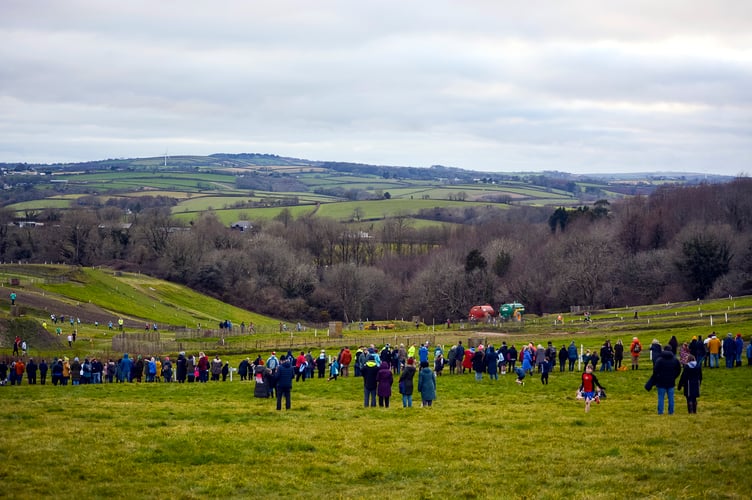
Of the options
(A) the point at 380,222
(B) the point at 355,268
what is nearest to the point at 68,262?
(B) the point at 355,268

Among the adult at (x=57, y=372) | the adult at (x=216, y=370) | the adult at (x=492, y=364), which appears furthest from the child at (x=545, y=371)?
the adult at (x=57, y=372)

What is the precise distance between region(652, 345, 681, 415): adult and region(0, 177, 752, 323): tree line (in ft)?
225

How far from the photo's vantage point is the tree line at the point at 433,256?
102000 millimetres

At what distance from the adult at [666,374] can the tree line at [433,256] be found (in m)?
68.4

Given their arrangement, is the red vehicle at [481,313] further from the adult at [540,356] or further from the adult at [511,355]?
the adult at [540,356]

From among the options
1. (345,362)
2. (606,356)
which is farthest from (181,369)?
(606,356)

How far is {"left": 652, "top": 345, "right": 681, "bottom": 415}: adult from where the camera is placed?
21.7 m

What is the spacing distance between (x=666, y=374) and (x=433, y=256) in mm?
111250

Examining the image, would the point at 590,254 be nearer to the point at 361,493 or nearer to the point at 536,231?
the point at 536,231

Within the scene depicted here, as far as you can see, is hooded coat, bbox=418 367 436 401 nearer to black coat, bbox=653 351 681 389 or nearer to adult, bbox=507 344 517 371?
black coat, bbox=653 351 681 389

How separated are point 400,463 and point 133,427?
7.09 m

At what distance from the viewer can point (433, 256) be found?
13312cm

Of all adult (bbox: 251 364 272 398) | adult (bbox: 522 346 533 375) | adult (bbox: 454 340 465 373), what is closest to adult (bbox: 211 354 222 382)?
adult (bbox: 251 364 272 398)

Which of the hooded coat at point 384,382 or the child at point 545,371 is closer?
the hooded coat at point 384,382
